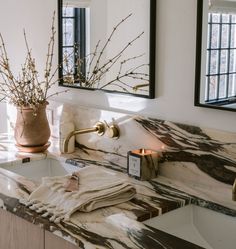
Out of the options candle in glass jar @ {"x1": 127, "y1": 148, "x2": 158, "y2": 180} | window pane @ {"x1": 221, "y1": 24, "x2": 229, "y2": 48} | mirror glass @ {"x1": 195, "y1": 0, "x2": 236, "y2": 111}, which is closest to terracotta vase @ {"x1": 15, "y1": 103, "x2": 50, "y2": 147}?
candle in glass jar @ {"x1": 127, "y1": 148, "x2": 158, "y2": 180}

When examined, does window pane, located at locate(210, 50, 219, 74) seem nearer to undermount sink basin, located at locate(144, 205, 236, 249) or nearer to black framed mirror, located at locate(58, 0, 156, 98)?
black framed mirror, located at locate(58, 0, 156, 98)

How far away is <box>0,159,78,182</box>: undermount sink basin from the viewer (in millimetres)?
2156

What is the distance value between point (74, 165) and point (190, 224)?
2.05 ft

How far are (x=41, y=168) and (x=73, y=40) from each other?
596mm

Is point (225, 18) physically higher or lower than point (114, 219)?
higher

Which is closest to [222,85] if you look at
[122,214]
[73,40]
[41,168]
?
[122,214]

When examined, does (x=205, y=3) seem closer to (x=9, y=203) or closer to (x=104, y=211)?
(x=104, y=211)

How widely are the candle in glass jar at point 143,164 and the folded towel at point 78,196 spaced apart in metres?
0.16

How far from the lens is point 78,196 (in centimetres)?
161

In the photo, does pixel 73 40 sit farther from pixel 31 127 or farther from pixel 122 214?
pixel 122 214

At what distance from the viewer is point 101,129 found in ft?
7.06

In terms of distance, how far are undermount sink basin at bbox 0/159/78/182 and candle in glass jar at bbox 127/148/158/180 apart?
318 mm

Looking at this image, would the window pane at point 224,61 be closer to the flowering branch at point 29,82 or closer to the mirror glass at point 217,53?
the mirror glass at point 217,53

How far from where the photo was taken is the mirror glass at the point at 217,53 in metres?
1.66
